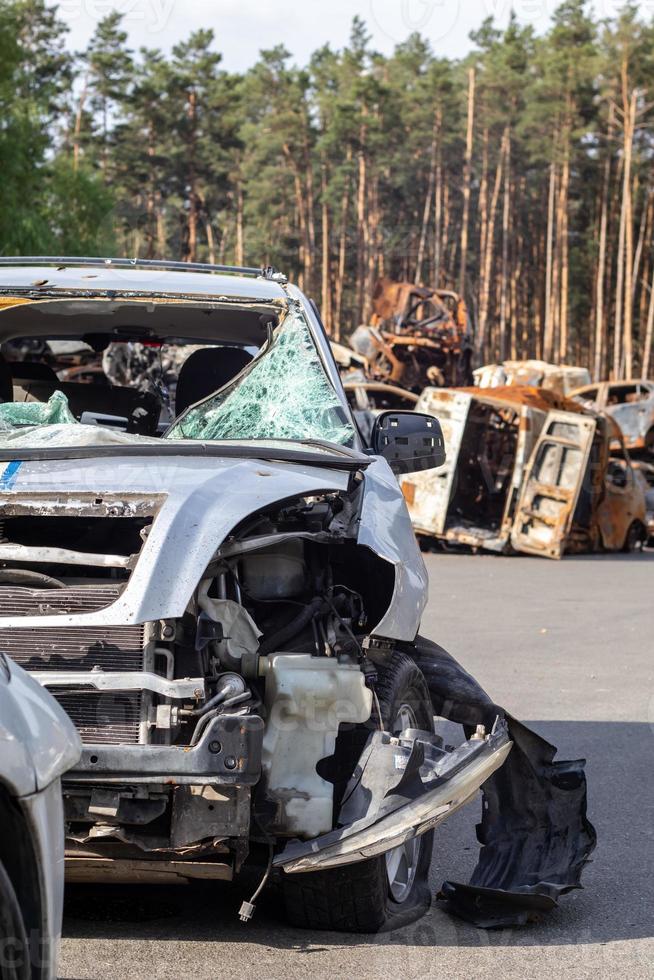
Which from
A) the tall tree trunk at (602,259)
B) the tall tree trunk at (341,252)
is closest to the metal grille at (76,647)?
the tall tree trunk at (602,259)

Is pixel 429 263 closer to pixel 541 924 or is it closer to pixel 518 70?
pixel 518 70

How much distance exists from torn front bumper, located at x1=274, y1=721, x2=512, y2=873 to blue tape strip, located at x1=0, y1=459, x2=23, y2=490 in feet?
4.27

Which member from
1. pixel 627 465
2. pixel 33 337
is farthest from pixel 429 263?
pixel 33 337

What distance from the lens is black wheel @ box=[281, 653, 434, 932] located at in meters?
4.22

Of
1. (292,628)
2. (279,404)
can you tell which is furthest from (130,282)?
(292,628)

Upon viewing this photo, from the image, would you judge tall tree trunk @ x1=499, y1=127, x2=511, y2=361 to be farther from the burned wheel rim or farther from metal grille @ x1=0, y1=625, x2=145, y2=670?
metal grille @ x1=0, y1=625, x2=145, y2=670

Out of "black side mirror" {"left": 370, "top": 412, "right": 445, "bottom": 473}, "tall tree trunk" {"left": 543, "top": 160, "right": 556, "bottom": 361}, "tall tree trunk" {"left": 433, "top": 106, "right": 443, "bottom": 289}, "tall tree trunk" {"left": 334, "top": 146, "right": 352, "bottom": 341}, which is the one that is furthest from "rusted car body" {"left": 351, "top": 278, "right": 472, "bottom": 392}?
"tall tree trunk" {"left": 433, "top": 106, "right": 443, "bottom": 289}

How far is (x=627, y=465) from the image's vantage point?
21891 millimetres

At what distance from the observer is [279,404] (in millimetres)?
5465

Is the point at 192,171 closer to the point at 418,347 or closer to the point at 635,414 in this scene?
the point at 418,347

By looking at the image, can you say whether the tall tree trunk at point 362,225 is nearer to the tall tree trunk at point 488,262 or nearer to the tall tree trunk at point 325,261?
the tall tree trunk at point 325,261

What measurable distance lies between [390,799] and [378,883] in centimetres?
35

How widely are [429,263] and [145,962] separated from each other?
79838 millimetres

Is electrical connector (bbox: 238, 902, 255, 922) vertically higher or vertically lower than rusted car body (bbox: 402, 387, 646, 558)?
higher
